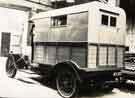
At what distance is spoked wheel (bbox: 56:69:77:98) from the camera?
7204 mm

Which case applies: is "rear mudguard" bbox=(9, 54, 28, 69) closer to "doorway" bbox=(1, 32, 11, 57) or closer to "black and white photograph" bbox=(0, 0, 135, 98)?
"black and white photograph" bbox=(0, 0, 135, 98)

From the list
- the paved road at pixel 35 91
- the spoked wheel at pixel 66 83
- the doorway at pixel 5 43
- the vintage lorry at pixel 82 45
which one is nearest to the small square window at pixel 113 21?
the vintage lorry at pixel 82 45

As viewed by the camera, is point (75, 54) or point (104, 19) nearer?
point (75, 54)

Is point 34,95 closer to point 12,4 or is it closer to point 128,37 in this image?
point 128,37

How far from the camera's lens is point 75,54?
286 inches

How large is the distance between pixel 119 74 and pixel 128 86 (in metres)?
2.38

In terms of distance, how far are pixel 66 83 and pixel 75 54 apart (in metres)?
1.02

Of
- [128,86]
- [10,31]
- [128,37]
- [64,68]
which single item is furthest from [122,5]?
[10,31]

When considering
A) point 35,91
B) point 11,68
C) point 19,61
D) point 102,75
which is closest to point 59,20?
point 102,75

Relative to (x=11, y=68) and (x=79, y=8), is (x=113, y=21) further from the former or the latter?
(x=11, y=68)

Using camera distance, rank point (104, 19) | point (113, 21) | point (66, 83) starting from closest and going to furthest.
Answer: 1. point (66, 83)
2. point (104, 19)
3. point (113, 21)

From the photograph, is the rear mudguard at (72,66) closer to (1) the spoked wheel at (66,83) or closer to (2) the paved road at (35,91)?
(1) the spoked wheel at (66,83)

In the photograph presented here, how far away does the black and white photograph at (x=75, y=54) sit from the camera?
23.3 ft

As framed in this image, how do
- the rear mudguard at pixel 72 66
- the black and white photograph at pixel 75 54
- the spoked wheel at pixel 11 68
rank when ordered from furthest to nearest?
the spoked wheel at pixel 11 68 < the black and white photograph at pixel 75 54 < the rear mudguard at pixel 72 66
